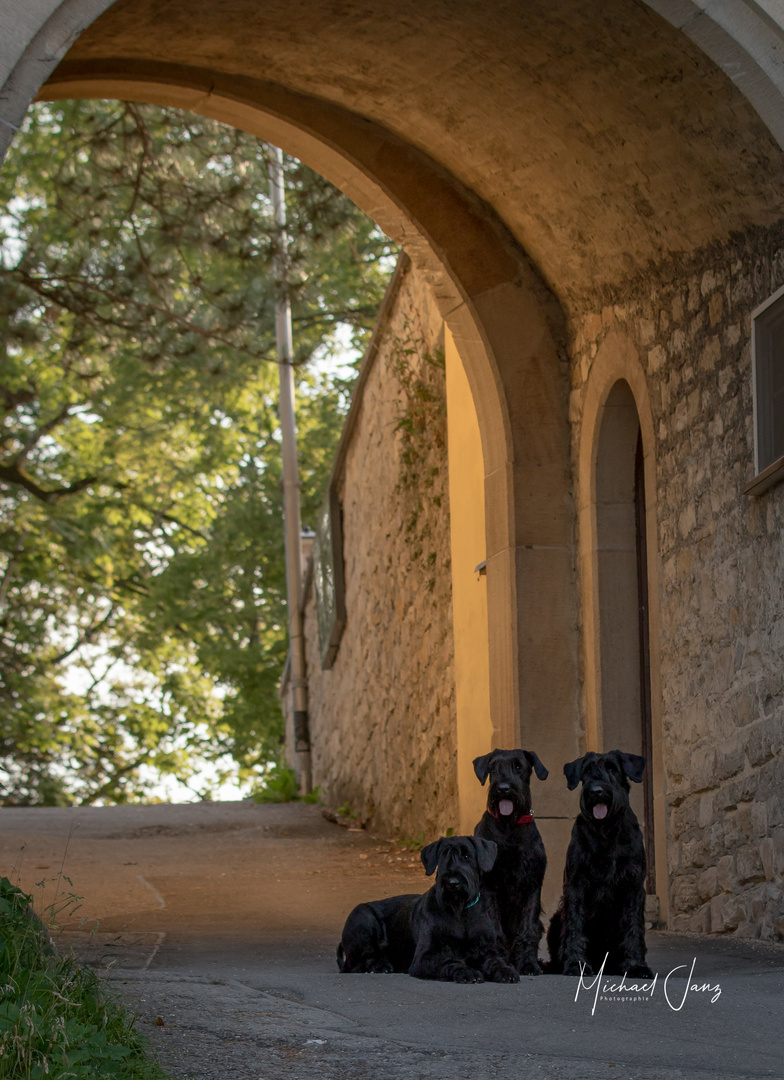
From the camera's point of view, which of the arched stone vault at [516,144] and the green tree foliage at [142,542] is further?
the green tree foliage at [142,542]

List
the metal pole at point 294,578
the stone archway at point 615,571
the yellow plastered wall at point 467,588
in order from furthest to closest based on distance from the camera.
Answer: the metal pole at point 294,578, the yellow plastered wall at point 467,588, the stone archway at point 615,571

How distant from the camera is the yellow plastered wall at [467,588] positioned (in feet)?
26.6

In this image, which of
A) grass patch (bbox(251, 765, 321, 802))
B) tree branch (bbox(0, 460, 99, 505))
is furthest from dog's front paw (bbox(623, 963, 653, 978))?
tree branch (bbox(0, 460, 99, 505))

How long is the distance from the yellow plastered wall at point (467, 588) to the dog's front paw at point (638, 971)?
314 cm

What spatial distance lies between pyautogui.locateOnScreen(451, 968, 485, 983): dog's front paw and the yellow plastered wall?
3.33m

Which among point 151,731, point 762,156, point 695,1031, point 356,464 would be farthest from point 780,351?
point 151,731

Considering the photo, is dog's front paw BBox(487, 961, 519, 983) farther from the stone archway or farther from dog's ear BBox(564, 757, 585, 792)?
the stone archway

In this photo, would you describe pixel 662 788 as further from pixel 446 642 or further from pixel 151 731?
pixel 151 731

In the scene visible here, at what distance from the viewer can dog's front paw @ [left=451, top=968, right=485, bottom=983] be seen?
172 inches

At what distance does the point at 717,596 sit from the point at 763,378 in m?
1.00

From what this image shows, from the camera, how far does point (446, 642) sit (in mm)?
9227

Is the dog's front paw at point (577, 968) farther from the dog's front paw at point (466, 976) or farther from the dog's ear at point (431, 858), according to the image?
the dog's ear at point (431, 858)

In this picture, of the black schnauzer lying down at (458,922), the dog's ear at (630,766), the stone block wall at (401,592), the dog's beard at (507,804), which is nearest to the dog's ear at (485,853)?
the black schnauzer lying down at (458,922)

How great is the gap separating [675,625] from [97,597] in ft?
58.6
